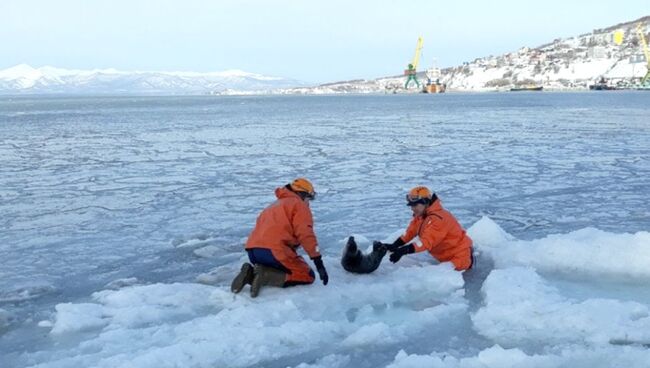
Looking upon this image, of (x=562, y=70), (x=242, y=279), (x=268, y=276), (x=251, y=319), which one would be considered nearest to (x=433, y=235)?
(x=268, y=276)

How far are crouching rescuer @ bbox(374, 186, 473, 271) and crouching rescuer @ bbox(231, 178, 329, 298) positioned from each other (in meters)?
0.99

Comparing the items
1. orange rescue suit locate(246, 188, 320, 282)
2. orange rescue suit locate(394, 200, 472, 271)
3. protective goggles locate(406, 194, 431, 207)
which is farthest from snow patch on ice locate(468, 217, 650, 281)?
orange rescue suit locate(246, 188, 320, 282)

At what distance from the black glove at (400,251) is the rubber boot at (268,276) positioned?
1.16 meters

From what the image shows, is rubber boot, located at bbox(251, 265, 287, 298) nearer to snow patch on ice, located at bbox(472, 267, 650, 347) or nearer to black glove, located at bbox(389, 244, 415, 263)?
black glove, located at bbox(389, 244, 415, 263)

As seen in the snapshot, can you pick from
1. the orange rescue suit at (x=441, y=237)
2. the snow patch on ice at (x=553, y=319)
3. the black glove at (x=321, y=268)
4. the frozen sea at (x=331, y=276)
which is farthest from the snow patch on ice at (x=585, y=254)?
the black glove at (x=321, y=268)

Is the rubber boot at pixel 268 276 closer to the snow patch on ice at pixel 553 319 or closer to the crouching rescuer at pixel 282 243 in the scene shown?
the crouching rescuer at pixel 282 243

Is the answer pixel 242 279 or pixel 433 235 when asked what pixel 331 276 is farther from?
pixel 433 235

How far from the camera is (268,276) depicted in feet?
19.3

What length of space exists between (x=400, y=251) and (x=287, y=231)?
1259 mm

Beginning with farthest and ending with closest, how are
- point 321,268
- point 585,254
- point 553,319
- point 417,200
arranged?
point 585,254 → point 417,200 → point 321,268 → point 553,319

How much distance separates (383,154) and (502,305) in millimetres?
11838

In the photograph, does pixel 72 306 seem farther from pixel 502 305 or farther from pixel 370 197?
pixel 370 197

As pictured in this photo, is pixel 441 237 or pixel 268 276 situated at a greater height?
pixel 441 237

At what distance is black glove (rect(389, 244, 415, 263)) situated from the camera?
21.0ft
